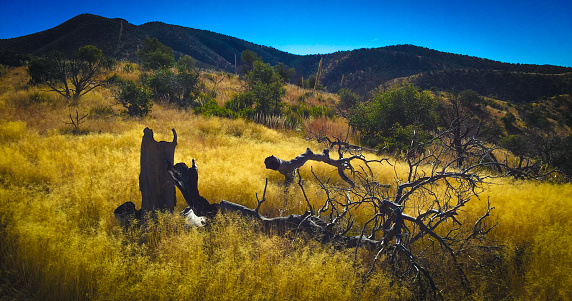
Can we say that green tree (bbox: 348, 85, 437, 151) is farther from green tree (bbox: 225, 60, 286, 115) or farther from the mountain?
the mountain

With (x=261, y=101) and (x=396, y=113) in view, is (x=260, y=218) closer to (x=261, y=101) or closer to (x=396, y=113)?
(x=396, y=113)

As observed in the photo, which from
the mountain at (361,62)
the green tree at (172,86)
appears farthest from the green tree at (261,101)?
the mountain at (361,62)

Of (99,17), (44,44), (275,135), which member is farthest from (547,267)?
(99,17)

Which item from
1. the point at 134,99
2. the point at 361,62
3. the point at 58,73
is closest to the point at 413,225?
the point at 134,99

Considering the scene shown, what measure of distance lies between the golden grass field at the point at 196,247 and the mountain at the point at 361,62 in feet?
90.9

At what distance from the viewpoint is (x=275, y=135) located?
11.1 m

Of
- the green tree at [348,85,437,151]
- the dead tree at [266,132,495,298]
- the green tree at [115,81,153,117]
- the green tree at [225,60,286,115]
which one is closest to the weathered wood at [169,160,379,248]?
the dead tree at [266,132,495,298]

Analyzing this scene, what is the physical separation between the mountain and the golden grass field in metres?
27.7

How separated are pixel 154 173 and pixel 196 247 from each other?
1.45m

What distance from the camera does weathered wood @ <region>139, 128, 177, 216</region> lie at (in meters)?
3.42

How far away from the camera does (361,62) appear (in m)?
71.1

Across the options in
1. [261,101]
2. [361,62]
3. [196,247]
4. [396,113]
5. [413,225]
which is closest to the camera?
[196,247]

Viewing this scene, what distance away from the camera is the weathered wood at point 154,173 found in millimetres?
3422

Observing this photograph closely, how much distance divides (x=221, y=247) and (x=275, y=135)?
8554 mm
